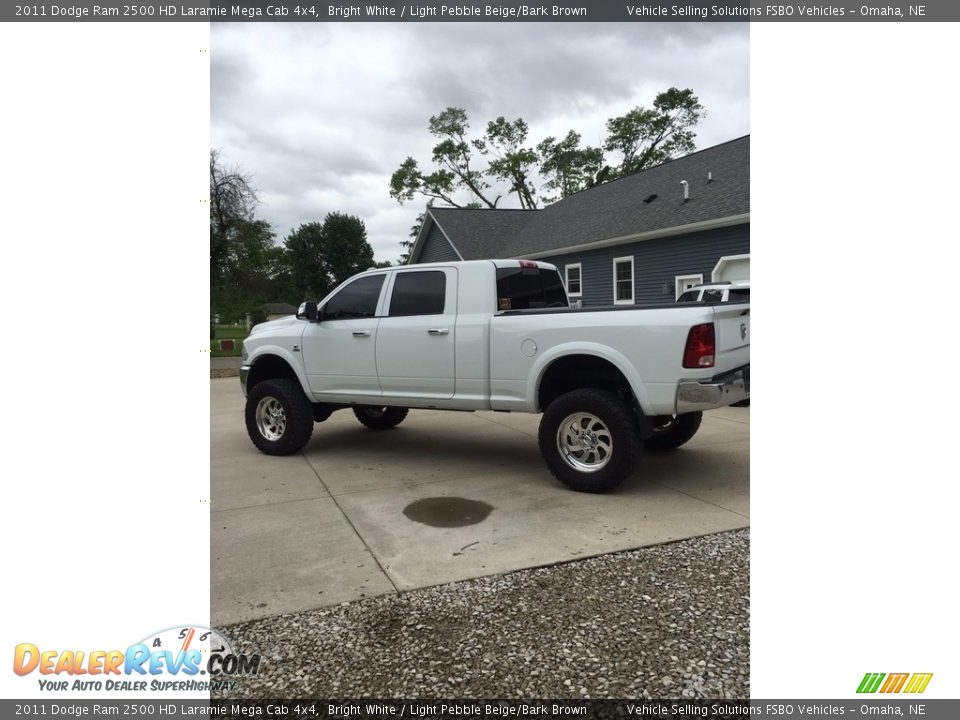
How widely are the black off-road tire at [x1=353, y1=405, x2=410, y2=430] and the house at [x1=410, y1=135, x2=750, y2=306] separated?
5.71 meters

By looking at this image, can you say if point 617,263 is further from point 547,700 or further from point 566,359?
point 547,700

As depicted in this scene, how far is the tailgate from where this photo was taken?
4.36m

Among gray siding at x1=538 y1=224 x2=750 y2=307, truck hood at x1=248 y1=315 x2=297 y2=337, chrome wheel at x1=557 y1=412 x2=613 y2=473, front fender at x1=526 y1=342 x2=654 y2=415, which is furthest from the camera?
gray siding at x1=538 y1=224 x2=750 y2=307

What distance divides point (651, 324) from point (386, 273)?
276cm

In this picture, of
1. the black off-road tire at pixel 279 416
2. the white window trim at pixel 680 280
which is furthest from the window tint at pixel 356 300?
the white window trim at pixel 680 280

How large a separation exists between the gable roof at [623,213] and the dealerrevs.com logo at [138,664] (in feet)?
44.0

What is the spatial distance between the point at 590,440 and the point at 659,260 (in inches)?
484

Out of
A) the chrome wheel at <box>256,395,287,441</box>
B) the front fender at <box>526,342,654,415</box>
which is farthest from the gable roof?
the chrome wheel at <box>256,395,287,441</box>

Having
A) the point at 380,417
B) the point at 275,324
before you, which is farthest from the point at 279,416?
the point at 380,417

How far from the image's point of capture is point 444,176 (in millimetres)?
34938

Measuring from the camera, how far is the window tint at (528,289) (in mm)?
5453

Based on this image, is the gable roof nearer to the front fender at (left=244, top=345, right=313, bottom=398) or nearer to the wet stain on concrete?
the front fender at (left=244, top=345, right=313, bottom=398)
